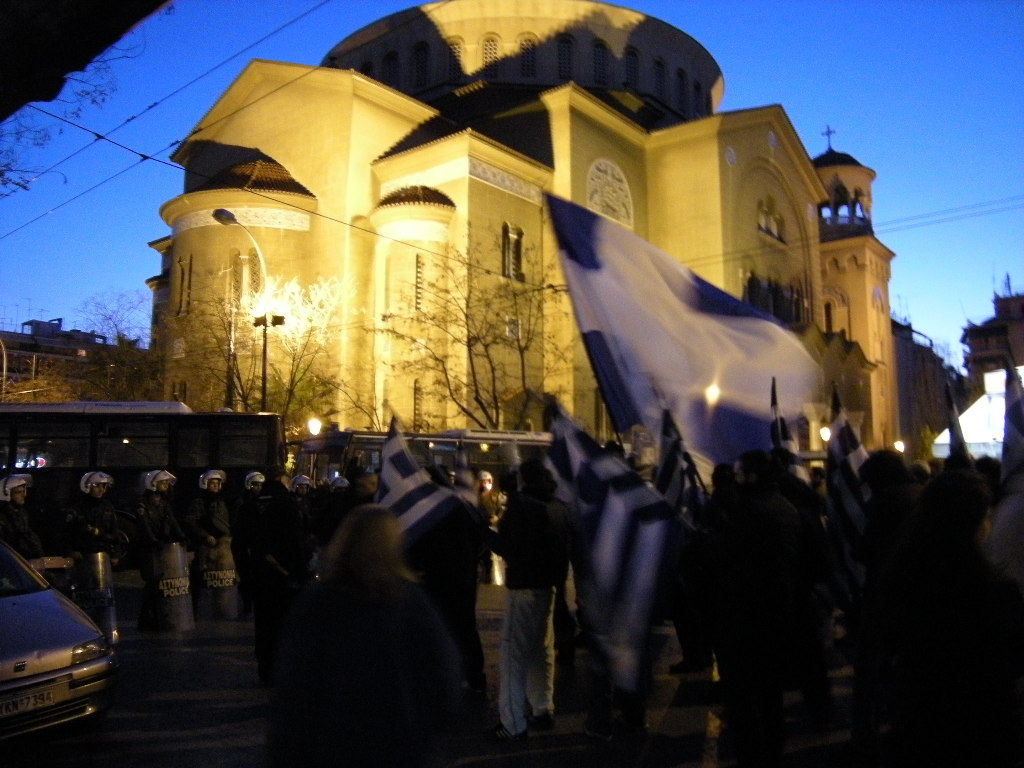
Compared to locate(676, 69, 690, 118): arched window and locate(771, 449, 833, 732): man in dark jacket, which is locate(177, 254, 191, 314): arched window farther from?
locate(771, 449, 833, 732): man in dark jacket

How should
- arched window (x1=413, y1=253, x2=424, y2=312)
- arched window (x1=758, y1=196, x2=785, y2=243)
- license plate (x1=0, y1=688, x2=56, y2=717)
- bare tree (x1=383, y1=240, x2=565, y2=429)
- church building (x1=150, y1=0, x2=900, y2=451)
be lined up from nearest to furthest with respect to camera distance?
license plate (x1=0, y1=688, x2=56, y2=717)
bare tree (x1=383, y1=240, x2=565, y2=429)
church building (x1=150, y1=0, x2=900, y2=451)
arched window (x1=413, y1=253, x2=424, y2=312)
arched window (x1=758, y1=196, x2=785, y2=243)

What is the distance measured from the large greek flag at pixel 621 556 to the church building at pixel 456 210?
18.7 metres

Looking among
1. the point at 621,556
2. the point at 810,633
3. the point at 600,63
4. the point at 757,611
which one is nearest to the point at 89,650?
the point at 621,556

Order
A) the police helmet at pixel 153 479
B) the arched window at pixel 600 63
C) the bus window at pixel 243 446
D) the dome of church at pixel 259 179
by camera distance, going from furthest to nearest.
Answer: the arched window at pixel 600 63
the dome of church at pixel 259 179
the bus window at pixel 243 446
the police helmet at pixel 153 479

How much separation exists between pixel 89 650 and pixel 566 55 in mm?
42137

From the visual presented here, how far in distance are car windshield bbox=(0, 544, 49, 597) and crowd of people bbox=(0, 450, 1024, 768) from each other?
1.63 meters

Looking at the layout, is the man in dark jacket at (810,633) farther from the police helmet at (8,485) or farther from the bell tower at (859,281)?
the bell tower at (859,281)

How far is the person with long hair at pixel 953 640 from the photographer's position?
318cm

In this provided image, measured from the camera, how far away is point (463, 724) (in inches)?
241

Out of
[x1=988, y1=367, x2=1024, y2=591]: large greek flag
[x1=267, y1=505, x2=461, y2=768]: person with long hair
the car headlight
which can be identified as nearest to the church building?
the car headlight

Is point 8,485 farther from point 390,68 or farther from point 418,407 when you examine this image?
point 390,68

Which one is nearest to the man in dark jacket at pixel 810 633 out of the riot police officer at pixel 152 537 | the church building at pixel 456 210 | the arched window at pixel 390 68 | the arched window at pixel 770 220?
the riot police officer at pixel 152 537

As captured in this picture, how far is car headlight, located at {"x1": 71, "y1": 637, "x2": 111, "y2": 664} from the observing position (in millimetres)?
5637

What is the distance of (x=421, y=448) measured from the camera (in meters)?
21.4
